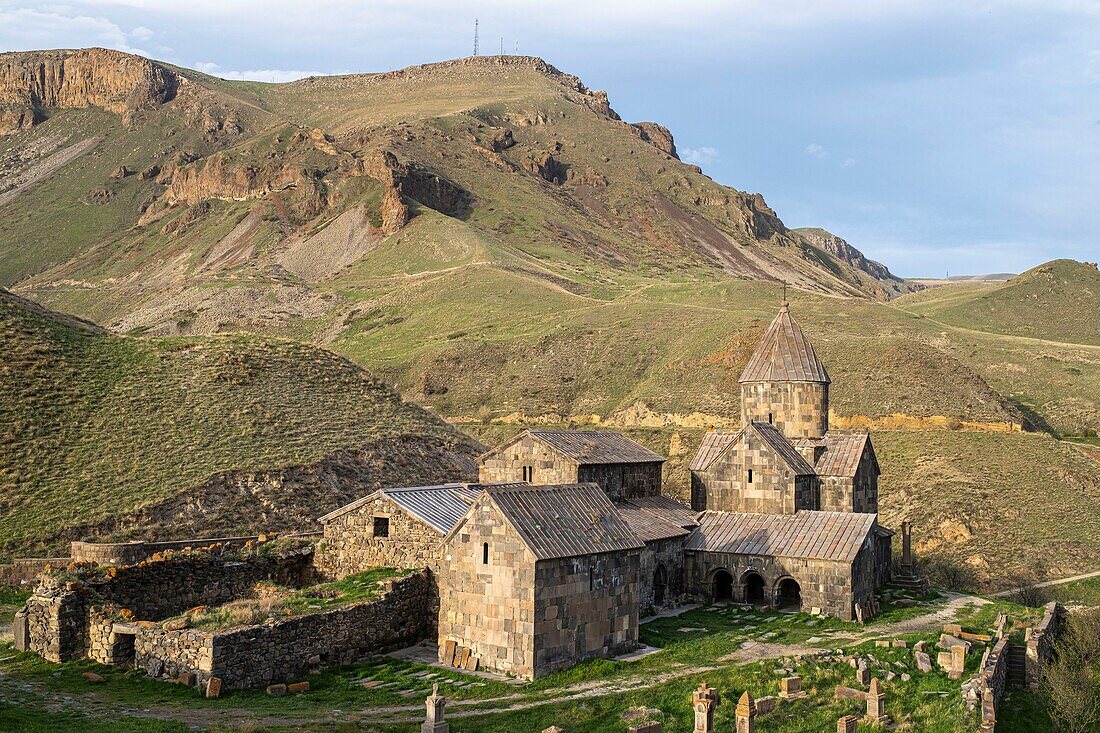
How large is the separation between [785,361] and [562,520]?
16.0 m

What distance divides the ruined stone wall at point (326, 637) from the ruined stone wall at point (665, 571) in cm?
720

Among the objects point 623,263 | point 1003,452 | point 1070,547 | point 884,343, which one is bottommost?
point 1070,547

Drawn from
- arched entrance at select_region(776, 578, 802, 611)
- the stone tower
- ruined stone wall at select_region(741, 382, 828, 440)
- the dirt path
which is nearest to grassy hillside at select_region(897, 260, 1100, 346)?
the stone tower

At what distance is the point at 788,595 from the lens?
33281 millimetres

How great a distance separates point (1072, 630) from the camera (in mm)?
29109

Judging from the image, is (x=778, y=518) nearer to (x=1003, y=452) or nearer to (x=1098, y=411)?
(x=1003, y=452)

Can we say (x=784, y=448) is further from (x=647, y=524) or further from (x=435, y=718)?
(x=435, y=718)

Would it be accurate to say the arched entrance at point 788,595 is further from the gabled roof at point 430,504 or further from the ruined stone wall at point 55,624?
the ruined stone wall at point 55,624

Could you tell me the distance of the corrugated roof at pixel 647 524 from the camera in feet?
104

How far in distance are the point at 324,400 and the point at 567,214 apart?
122 meters

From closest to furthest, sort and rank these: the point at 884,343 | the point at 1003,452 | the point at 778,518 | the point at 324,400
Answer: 1. the point at 778,518
2. the point at 324,400
3. the point at 1003,452
4. the point at 884,343

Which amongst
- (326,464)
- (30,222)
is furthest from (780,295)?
(30,222)

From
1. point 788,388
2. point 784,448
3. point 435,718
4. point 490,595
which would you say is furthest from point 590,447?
point 435,718

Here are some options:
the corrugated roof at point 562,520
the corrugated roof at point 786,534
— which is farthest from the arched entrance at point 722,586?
the corrugated roof at point 562,520
